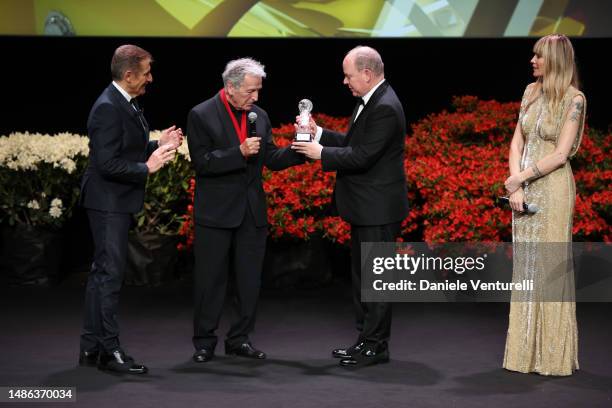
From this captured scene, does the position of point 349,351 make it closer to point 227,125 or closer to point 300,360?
point 300,360

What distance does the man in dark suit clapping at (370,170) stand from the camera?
524cm

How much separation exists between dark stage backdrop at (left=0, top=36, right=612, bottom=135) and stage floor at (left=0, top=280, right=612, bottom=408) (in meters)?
2.34

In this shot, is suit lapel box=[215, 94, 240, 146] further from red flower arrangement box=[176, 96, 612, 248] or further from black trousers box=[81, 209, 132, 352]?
red flower arrangement box=[176, 96, 612, 248]

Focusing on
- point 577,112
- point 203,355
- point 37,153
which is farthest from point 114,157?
point 37,153

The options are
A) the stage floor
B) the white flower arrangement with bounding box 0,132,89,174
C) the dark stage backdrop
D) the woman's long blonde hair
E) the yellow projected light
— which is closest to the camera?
the stage floor

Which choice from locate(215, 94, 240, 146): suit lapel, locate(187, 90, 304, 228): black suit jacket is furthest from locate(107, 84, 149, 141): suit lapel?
locate(215, 94, 240, 146): suit lapel

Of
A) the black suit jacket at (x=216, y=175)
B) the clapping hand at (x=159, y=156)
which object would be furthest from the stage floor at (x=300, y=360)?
the clapping hand at (x=159, y=156)

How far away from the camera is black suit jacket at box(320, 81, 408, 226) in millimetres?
5234

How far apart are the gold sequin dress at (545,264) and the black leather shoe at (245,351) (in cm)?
133

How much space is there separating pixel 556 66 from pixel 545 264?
3.32ft

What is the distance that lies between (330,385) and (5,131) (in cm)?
520

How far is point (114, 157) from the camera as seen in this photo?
16.4ft

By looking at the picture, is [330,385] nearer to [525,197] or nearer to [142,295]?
[525,197]

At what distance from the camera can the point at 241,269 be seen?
217 inches
